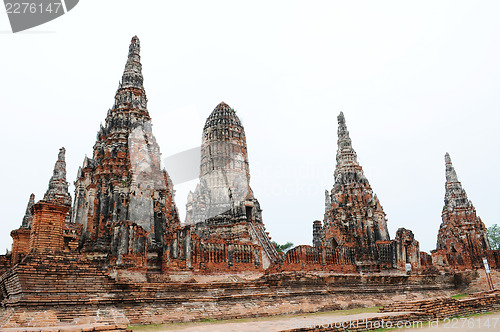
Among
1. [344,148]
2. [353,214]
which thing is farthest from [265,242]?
[344,148]

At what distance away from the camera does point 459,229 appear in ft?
104

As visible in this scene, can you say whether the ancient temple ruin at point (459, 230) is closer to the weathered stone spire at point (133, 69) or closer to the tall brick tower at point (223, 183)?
the tall brick tower at point (223, 183)

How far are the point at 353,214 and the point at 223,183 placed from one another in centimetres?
886

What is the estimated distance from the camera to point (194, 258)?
1482 centimetres

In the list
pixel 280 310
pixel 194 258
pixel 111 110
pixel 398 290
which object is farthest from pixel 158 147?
pixel 398 290

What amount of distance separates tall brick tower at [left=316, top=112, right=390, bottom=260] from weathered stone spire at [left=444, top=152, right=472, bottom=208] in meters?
12.1

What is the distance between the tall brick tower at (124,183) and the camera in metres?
15.5

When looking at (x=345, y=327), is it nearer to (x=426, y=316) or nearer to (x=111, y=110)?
(x=426, y=316)

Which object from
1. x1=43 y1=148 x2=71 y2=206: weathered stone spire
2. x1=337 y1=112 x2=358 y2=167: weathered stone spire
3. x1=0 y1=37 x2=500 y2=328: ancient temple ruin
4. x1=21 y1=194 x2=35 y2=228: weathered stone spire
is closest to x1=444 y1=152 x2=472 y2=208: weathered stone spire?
x1=0 y1=37 x2=500 y2=328: ancient temple ruin

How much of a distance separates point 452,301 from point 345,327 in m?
5.30

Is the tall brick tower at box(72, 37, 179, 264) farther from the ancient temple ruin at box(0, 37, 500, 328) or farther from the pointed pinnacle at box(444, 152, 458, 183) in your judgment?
the pointed pinnacle at box(444, 152, 458, 183)

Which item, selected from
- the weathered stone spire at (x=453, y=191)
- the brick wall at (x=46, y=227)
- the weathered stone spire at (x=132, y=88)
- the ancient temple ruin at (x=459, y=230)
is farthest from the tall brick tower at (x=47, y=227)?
the weathered stone spire at (x=453, y=191)

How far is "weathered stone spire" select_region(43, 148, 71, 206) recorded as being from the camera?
77.0 ft

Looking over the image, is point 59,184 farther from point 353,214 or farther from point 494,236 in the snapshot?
point 494,236
